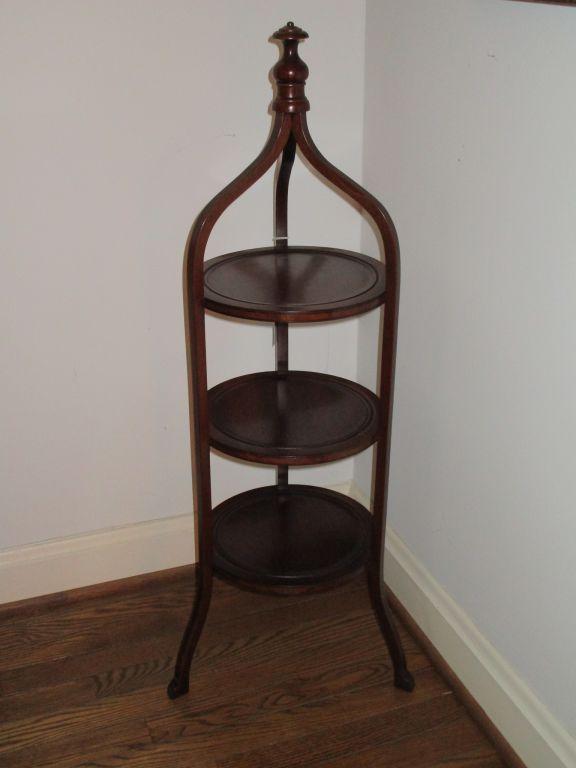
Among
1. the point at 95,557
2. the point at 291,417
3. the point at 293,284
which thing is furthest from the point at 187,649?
the point at 293,284

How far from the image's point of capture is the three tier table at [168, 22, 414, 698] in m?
1.47

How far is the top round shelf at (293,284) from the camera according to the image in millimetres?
1471

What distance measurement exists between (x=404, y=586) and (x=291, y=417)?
0.58m

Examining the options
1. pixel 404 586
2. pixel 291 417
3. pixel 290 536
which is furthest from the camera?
pixel 404 586

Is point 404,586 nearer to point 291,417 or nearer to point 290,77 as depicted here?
point 291,417

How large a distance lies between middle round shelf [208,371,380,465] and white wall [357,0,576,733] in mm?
169

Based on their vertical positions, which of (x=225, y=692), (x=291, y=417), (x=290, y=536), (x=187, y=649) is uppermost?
(x=291, y=417)

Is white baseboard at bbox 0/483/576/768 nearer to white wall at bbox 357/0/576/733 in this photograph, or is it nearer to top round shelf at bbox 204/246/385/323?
white wall at bbox 357/0/576/733

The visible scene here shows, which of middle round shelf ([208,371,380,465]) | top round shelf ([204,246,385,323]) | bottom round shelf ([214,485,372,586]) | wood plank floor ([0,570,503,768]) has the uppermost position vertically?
top round shelf ([204,246,385,323])

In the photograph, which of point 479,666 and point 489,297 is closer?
point 489,297

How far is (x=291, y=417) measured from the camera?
1.72m

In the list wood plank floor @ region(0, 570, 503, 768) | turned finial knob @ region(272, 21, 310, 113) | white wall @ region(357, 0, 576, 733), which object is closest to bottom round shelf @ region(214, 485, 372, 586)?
white wall @ region(357, 0, 576, 733)

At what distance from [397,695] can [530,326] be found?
89cm

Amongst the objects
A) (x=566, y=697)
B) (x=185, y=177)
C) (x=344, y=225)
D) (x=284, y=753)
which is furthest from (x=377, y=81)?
(x=284, y=753)
